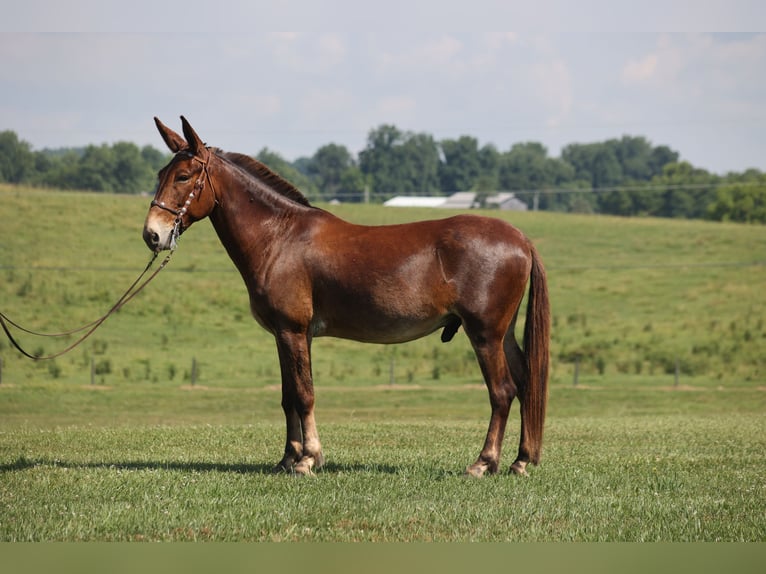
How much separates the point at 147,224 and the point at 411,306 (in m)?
2.92

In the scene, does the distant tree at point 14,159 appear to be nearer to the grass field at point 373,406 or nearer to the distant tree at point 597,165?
the grass field at point 373,406

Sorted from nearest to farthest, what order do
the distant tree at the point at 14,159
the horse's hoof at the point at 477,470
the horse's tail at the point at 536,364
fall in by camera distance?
the horse's hoof at the point at 477,470 < the horse's tail at the point at 536,364 < the distant tree at the point at 14,159

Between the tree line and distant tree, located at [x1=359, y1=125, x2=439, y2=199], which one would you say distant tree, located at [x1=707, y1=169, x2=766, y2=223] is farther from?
distant tree, located at [x1=359, y1=125, x2=439, y2=199]

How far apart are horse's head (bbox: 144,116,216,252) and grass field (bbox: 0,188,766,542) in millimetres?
2502

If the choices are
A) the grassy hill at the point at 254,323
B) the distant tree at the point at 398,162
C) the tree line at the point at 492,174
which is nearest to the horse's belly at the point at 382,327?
the grassy hill at the point at 254,323

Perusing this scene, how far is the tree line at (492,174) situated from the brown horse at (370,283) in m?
79.7

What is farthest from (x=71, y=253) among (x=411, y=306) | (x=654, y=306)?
(x=411, y=306)

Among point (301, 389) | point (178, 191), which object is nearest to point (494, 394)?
point (301, 389)

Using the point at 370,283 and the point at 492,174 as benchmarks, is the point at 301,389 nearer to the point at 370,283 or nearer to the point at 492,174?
the point at 370,283

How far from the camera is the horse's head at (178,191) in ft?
32.1

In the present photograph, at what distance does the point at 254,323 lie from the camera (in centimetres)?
5322

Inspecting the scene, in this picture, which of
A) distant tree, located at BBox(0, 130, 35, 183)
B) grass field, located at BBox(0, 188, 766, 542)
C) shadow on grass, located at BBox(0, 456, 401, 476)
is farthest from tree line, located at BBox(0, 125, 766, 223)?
shadow on grass, located at BBox(0, 456, 401, 476)

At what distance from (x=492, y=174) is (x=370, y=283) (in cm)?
14236

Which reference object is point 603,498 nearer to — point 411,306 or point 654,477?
point 654,477
